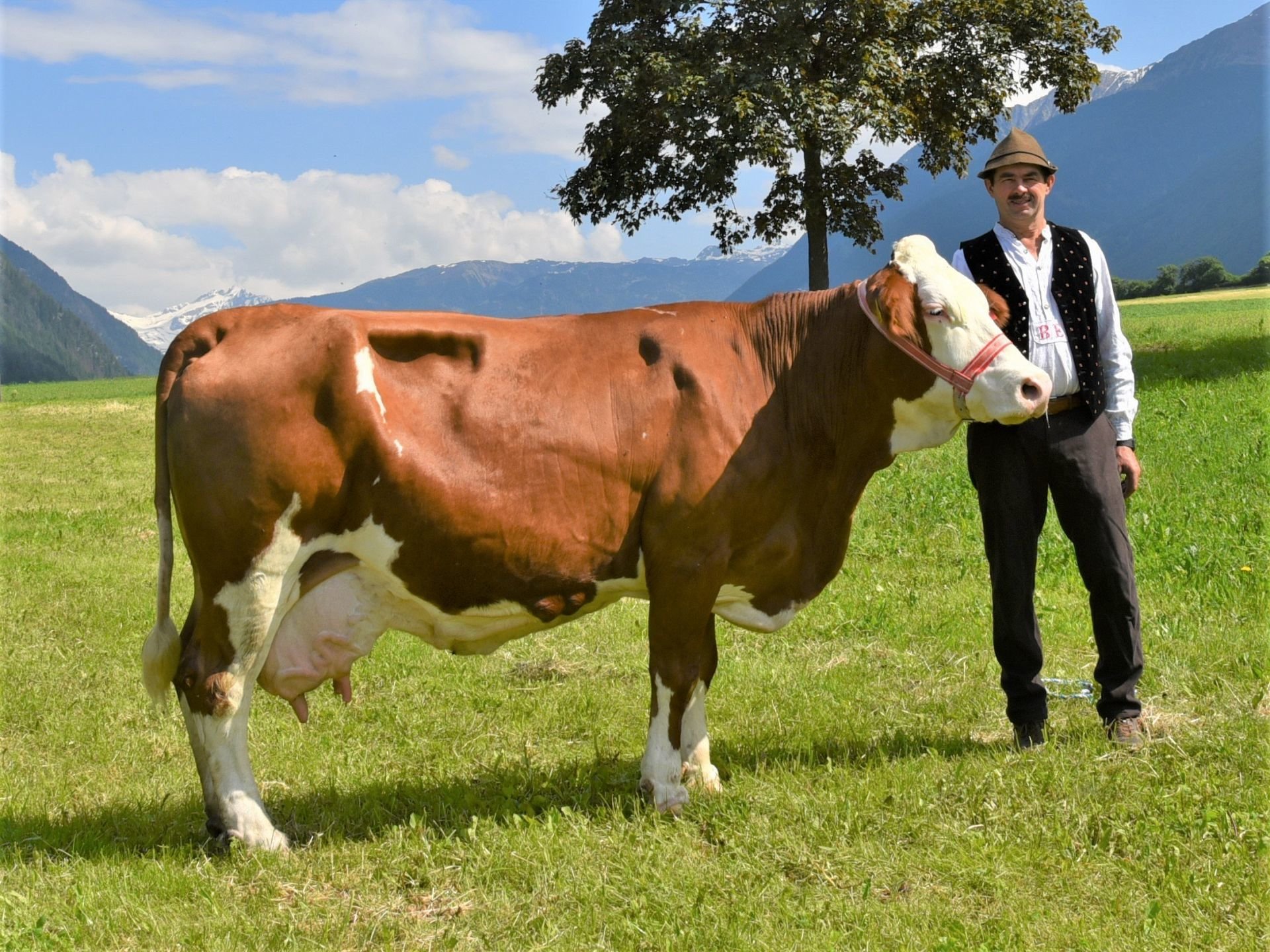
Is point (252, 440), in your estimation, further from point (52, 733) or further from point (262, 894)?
point (52, 733)

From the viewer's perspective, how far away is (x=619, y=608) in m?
8.80

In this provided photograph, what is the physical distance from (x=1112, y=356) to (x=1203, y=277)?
306 ft

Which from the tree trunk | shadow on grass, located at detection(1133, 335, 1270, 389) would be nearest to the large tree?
the tree trunk

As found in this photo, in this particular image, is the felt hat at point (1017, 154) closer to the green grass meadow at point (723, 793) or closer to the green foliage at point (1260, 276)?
the green grass meadow at point (723, 793)

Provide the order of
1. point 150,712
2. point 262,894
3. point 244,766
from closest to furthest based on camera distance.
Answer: point 262,894 < point 244,766 < point 150,712

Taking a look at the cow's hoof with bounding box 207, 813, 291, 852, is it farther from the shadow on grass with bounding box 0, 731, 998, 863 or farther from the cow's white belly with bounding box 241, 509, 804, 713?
the cow's white belly with bounding box 241, 509, 804, 713

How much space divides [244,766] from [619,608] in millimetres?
4276

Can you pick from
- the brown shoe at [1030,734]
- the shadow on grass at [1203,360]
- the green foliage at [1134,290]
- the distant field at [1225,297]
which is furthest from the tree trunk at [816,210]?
the green foliage at [1134,290]

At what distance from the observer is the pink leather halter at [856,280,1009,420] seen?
4.80m

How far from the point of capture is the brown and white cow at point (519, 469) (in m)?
4.54

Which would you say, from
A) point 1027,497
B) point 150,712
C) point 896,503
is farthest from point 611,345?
point 896,503

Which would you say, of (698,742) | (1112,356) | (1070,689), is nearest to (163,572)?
(698,742)

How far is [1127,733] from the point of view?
540 cm

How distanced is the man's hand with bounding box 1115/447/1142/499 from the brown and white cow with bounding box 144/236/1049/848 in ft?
3.00
